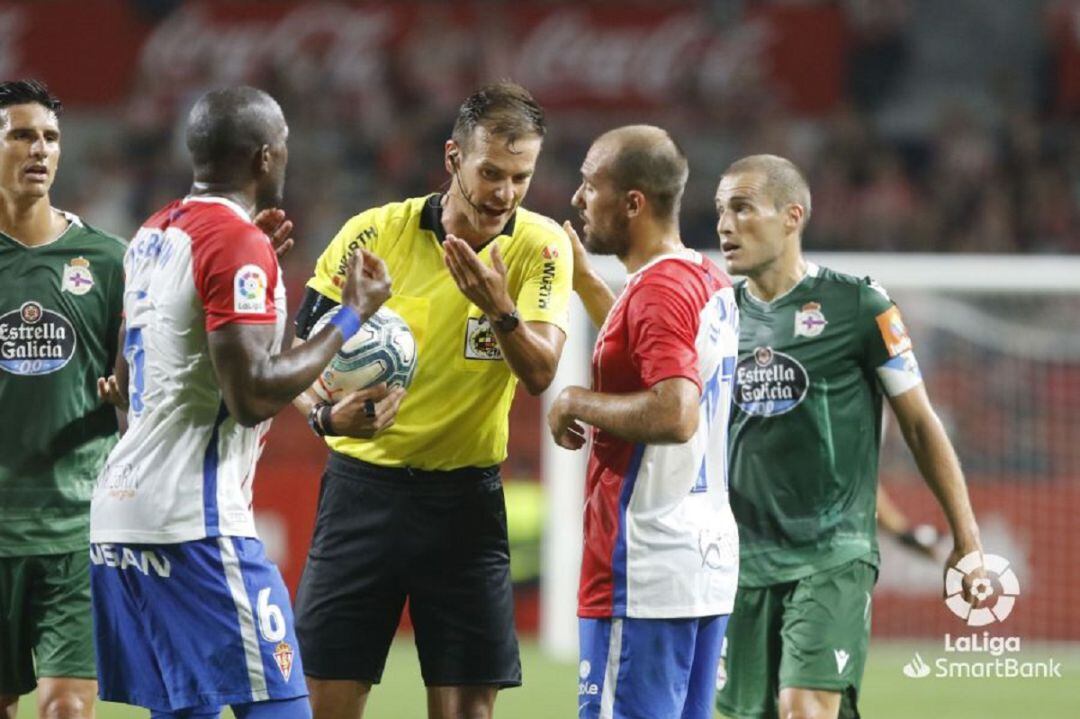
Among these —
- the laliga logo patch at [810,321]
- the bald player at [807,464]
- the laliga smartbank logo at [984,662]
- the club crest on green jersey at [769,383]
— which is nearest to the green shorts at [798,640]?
the bald player at [807,464]

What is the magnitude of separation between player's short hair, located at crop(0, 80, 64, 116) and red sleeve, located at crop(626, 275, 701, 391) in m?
2.45

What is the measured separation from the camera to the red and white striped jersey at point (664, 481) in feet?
16.2

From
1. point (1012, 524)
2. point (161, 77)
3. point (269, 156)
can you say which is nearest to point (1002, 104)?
point (1012, 524)

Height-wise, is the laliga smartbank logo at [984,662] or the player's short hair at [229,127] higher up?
the player's short hair at [229,127]

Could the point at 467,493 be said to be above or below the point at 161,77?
below

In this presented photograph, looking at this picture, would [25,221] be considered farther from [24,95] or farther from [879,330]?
[879,330]

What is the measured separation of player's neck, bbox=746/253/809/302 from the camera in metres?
6.29

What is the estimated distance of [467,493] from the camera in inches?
218

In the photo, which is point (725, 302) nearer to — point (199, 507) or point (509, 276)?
point (509, 276)

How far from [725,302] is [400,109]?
11632 millimetres

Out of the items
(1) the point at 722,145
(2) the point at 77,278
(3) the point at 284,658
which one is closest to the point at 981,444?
(1) the point at 722,145

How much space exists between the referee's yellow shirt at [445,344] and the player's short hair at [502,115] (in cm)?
37

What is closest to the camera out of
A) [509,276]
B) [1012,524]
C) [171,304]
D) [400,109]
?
[171,304]

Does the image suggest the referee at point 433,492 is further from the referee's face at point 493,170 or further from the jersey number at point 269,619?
the jersey number at point 269,619
